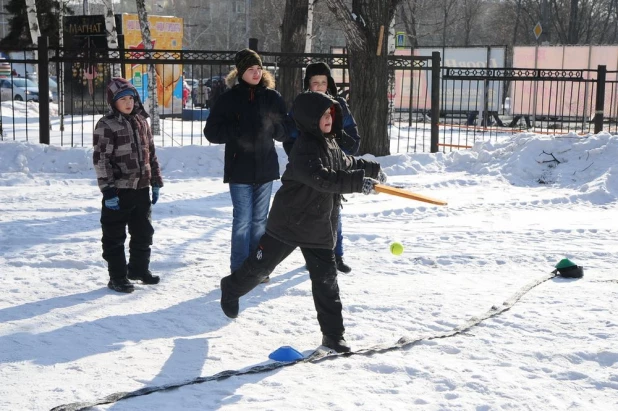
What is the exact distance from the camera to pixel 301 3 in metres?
17.1

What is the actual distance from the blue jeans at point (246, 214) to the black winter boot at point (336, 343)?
1.50 meters

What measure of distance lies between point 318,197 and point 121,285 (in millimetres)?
1974

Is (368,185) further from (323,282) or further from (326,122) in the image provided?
(323,282)

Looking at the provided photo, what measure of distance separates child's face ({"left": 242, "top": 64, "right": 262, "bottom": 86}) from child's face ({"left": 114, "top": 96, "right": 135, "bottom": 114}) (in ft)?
2.55

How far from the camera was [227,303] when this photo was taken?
5.16 m

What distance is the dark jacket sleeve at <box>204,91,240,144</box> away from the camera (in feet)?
18.9

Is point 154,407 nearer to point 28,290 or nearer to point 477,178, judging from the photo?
point 28,290

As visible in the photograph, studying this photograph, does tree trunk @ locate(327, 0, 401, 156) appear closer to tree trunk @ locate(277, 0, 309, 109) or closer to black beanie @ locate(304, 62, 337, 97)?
tree trunk @ locate(277, 0, 309, 109)

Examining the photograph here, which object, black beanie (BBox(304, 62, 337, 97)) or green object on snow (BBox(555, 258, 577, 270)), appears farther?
green object on snow (BBox(555, 258, 577, 270))

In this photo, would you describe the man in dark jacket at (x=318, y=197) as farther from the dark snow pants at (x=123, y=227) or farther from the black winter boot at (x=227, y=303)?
the dark snow pants at (x=123, y=227)

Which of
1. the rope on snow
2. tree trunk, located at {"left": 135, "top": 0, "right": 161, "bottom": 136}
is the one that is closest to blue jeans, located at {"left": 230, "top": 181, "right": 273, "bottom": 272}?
the rope on snow

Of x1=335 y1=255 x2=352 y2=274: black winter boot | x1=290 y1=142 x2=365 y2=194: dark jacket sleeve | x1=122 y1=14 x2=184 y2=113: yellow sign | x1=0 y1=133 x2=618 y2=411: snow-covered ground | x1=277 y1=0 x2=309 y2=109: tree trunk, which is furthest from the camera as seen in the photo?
x1=122 y1=14 x2=184 y2=113: yellow sign

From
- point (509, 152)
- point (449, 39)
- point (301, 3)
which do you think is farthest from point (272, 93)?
point (449, 39)

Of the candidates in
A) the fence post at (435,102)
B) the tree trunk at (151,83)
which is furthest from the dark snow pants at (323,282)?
the tree trunk at (151,83)
